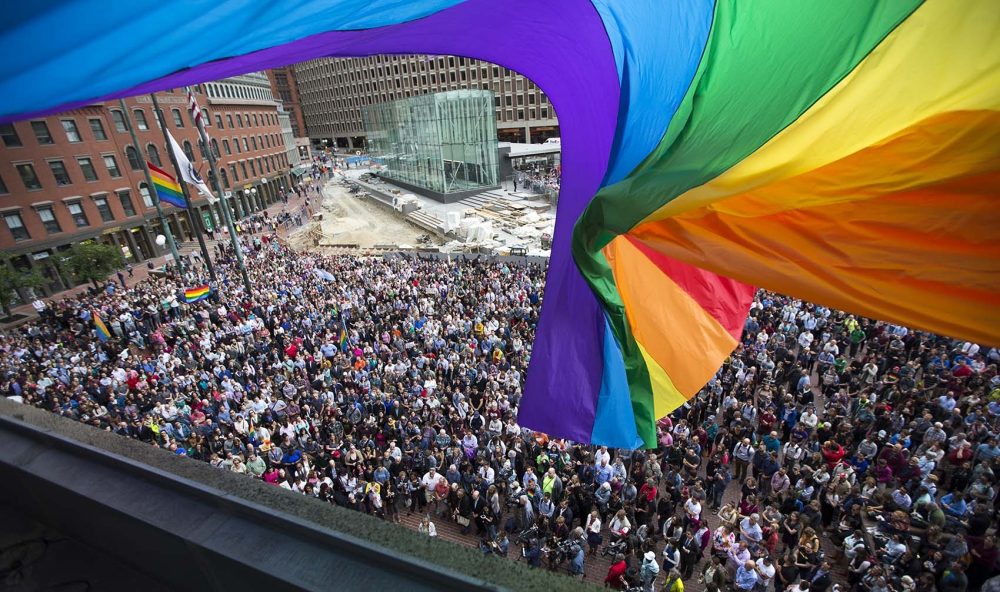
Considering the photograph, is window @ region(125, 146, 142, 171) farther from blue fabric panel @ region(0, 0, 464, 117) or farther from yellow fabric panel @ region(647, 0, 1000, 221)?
yellow fabric panel @ region(647, 0, 1000, 221)

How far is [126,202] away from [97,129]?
536cm

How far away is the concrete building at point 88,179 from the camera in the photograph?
3019cm

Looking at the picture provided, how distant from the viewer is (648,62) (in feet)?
10.4

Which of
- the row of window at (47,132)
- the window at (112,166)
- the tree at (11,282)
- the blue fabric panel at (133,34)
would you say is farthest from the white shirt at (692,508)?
the window at (112,166)

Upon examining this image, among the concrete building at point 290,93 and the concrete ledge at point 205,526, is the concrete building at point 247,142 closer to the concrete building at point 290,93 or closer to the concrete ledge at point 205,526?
the concrete building at point 290,93

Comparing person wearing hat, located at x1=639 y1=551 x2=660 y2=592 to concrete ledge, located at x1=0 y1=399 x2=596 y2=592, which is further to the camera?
person wearing hat, located at x1=639 y1=551 x2=660 y2=592

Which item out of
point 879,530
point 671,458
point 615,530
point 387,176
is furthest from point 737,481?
point 387,176

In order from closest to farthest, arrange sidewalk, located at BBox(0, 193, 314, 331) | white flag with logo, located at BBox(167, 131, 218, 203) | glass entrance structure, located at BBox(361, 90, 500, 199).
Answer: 1. white flag with logo, located at BBox(167, 131, 218, 203)
2. sidewalk, located at BBox(0, 193, 314, 331)
3. glass entrance structure, located at BBox(361, 90, 500, 199)

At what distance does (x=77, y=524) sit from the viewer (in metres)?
A: 2.42

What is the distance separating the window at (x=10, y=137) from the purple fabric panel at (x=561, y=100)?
38.8m

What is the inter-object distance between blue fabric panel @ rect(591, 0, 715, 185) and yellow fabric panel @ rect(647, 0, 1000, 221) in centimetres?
77

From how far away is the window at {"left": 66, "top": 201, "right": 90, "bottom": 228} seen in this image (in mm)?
33162

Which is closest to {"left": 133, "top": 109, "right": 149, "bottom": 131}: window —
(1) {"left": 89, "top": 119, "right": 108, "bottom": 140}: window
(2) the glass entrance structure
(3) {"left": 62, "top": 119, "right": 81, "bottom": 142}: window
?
(1) {"left": 89, "top": 119, "right": 108, "bottom": 140}: window

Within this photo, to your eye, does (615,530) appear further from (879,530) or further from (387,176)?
(387,176)
